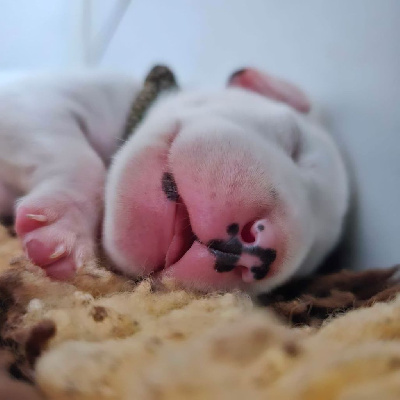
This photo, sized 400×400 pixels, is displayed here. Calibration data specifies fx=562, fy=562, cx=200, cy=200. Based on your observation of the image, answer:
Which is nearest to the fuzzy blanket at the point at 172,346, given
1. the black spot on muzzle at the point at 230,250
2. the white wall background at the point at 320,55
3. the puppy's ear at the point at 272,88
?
the black spot on muzzle at the point at 230,250

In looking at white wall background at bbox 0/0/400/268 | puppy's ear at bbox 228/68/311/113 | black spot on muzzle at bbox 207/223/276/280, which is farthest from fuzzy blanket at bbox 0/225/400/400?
puppy's ear at bbox 228/68/311/113

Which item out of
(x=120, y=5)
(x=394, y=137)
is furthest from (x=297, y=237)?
(x=120, y=5)

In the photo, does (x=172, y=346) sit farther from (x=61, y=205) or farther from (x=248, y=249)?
(x=61, y=205)

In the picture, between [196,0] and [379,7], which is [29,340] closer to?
[379,7]

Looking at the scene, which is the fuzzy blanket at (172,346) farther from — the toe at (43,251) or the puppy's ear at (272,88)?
the puppy's ear at (272,88)


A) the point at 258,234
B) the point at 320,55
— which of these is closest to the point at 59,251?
the point at 258,234

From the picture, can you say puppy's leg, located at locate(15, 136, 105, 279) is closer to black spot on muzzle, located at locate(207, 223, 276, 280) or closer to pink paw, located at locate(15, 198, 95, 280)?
pink paw, located at locate(15, 198, 95, 280)

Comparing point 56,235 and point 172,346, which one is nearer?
point 172,346
